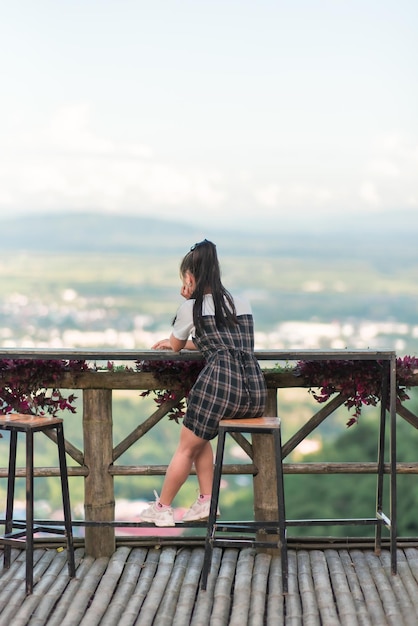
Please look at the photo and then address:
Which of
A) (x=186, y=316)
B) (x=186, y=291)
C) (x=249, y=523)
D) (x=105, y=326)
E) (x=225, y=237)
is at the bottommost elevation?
(x=105, y=326)

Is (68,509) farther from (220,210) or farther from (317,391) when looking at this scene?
(220,210)

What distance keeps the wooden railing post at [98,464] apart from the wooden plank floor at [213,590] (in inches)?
4.1

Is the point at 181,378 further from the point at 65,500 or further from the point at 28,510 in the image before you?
the point at 28,510

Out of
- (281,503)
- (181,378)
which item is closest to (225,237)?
(181,378)

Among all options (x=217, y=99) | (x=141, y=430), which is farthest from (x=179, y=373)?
(x=217, y=99)

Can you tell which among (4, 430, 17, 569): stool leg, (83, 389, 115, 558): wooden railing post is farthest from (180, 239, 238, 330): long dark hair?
(4, 430, 17, 569): stool leg

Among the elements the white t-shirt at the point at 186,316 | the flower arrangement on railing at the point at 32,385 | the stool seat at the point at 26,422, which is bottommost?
the stool seat at the point at 26,422

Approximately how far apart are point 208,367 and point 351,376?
2.54 feet

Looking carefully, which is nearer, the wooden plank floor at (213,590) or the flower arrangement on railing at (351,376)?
the wooden plank floor at (213,590)

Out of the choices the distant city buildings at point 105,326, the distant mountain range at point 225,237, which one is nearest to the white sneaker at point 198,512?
the distant city buildings at point 105,326

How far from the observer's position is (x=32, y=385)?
4.45m

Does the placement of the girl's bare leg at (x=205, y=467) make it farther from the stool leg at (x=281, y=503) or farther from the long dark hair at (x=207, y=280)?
the long dark hair at (x=207, y=280)

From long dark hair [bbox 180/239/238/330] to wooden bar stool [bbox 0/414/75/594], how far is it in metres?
0.77

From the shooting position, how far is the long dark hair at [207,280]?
3943 millimetres
